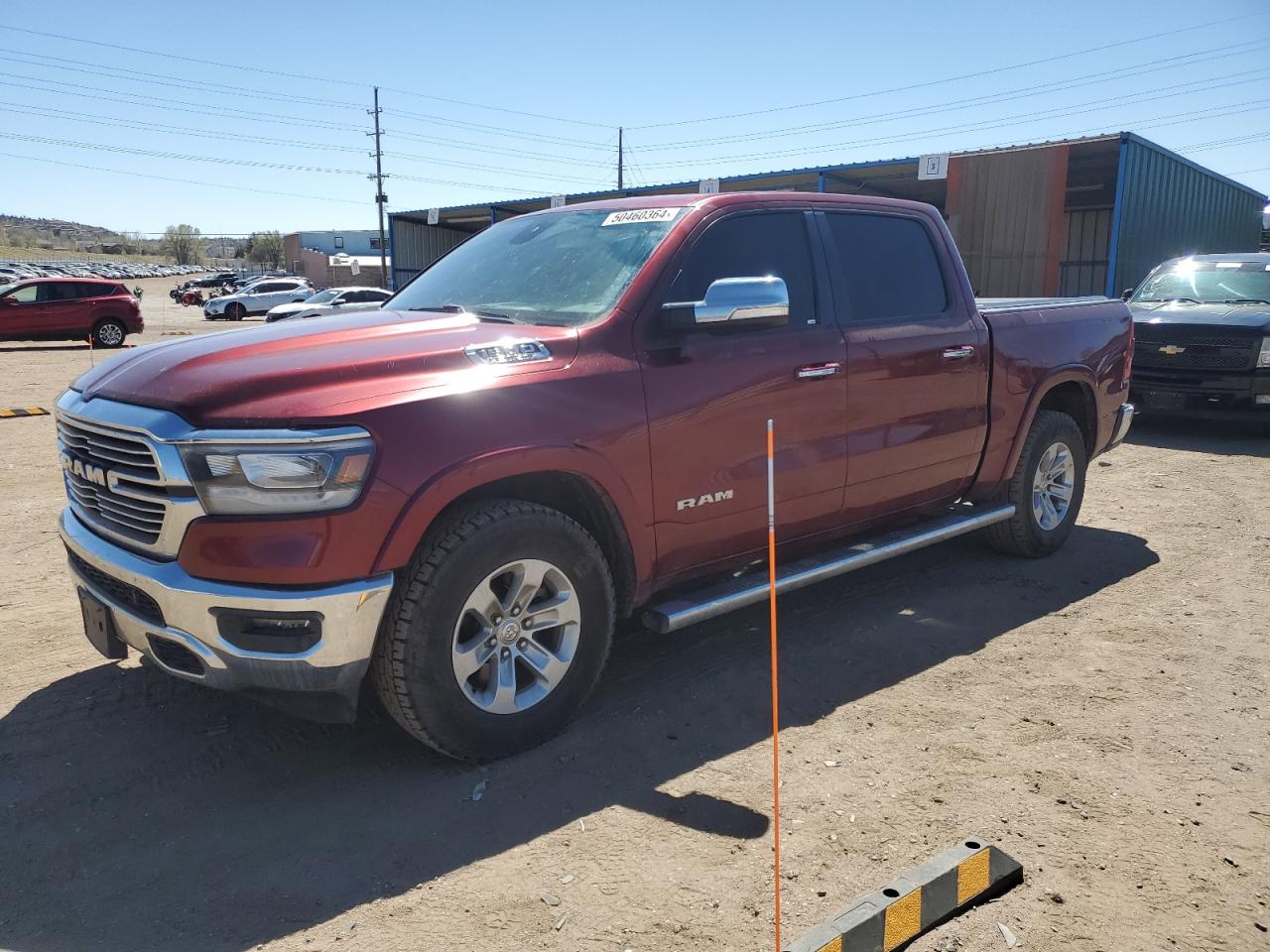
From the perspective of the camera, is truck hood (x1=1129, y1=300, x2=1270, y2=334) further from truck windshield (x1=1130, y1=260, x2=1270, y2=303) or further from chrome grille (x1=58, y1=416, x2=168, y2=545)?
chrome grille (x1=58, y1=416, x2=168, y2=545)

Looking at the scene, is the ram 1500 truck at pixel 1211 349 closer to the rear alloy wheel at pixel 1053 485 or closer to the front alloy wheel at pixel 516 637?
the rear alloy wheel at pixel 1053 485

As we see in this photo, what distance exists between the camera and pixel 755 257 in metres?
4.11

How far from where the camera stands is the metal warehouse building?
57.5 ft

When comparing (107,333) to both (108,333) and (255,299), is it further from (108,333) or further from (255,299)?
(255,299)

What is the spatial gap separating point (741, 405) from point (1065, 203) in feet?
64.1

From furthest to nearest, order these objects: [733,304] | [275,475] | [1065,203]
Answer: [1065,203] → [733,304] → [275,475]

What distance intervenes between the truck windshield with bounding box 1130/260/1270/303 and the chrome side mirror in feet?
31.7

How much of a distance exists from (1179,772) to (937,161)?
18.4m

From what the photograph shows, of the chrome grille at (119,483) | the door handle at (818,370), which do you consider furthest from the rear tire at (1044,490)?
the chrome grille at (119,483)

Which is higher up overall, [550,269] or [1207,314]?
[550,269]

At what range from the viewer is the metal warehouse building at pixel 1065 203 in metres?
17.5

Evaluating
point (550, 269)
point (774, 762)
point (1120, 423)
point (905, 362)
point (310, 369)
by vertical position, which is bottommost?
point (774, 762)

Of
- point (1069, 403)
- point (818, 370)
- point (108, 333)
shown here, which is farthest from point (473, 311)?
point (108, 333)

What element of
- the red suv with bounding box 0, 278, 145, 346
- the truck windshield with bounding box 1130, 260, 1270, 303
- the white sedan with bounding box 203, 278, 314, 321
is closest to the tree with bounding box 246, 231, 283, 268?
the white sedan with bounding box 203, 278, 314, 321
